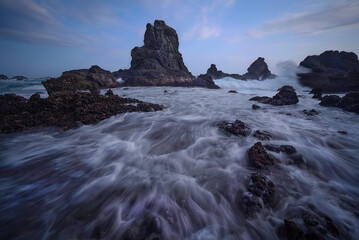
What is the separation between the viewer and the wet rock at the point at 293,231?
6.10 feet

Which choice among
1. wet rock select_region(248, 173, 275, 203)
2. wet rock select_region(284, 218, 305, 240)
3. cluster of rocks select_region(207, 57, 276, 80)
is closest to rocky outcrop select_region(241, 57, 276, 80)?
cluster of rocks select_region(207, 57, 276, 80)

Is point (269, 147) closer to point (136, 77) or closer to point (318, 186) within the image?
point (318, 186)

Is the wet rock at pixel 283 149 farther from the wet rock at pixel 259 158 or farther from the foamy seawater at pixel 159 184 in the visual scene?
the wet rock at pixel 259 158

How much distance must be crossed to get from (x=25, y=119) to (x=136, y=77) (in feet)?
108

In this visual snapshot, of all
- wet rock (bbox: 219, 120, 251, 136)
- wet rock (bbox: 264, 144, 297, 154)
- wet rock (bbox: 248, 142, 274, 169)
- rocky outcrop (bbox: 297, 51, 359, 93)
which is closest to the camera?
wet rock (bbox: 248, 142, 274, 169)

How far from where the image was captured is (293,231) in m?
1.91

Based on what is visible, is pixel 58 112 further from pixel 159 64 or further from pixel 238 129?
pixel 159 64

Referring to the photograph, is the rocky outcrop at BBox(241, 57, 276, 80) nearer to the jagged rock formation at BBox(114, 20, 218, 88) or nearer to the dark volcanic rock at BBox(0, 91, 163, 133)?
the jagged rock formation at BBox(114, 20, 218, 88)

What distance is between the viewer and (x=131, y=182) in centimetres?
309

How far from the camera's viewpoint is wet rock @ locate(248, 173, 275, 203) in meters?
2.55

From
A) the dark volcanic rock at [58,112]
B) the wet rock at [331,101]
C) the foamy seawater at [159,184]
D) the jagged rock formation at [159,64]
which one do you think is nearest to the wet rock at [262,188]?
the foamy seawater at [159,184]

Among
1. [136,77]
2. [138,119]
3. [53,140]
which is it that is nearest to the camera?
[53,140]

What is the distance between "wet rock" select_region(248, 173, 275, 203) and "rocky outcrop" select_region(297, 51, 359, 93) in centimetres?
1876

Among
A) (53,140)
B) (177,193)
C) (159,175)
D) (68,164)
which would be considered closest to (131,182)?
(159,175)
